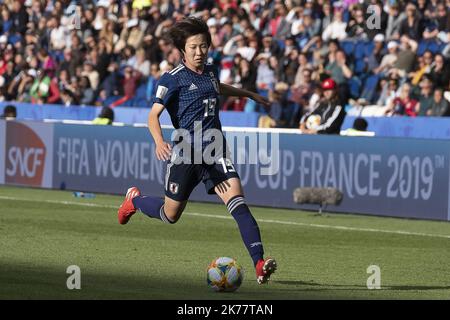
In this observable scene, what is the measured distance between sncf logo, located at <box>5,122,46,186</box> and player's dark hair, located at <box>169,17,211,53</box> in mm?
13340

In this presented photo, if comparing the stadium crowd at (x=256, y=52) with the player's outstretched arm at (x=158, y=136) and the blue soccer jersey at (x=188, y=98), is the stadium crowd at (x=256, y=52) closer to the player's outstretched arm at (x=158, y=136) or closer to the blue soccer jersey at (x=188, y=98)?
the blue soccer jersey at (x=188, y=98)

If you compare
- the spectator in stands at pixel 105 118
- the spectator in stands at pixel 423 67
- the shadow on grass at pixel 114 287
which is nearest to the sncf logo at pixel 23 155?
the spectator in stands at pixel 105 118

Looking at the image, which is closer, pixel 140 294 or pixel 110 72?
pixel 140 294

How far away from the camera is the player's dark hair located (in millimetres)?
11219

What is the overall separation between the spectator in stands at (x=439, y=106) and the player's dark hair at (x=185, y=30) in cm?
1134

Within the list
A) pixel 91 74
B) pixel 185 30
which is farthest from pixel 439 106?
pixel 185 30

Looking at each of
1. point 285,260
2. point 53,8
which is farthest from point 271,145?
point 53,8

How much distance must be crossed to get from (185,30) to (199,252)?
3.58 meters

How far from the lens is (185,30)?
442 inches

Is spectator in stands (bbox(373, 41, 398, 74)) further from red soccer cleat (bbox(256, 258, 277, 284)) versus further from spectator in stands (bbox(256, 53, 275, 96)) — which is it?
red soccer cleat (bbox(256, 258, 277, 284))

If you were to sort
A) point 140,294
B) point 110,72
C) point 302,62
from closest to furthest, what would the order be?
point 140,294 < point 302,62 < point 110,72
